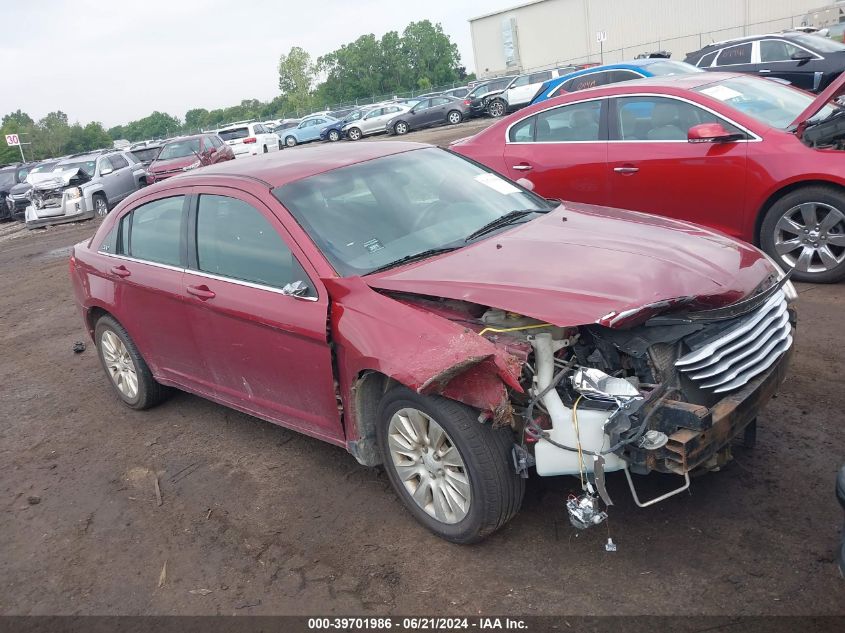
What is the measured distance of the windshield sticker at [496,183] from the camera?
4.77m

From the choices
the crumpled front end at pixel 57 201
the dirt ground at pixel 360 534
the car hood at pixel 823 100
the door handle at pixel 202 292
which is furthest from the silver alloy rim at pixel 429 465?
the crumpled front end at pixel 57 201

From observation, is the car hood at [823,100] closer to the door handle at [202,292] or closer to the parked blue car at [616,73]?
the parked blue car at [616,73]

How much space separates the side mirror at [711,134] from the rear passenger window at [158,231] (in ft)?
12.8

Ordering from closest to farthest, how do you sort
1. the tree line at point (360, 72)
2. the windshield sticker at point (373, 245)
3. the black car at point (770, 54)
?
the windshield sticker at point (373, 245) < the black car at point (770, 54) < the tree line at point (360, 72)

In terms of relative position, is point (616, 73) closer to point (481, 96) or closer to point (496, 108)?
point (496, 108)

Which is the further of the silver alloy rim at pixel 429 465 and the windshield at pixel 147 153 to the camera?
the windshield at pixel 147 153

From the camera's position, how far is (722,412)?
3.13 metres

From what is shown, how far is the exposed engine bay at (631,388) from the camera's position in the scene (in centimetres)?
306

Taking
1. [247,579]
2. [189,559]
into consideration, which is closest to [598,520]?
[247,579]

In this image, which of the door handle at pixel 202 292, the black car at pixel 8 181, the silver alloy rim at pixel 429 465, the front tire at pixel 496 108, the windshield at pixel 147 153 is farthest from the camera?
the front tire at pixel 496 108

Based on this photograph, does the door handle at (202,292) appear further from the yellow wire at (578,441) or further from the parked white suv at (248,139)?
the parked white suv at (248,139)

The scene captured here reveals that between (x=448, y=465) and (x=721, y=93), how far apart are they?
4781 millimetres

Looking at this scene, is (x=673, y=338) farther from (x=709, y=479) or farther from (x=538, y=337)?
(x=709, y=479)

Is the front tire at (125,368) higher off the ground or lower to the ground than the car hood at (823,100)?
lower
